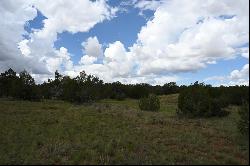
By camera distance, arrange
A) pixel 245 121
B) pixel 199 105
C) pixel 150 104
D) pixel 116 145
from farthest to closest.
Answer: pixel 150 104 < pixel 199 105 < pixel 245 121 < pixel 116 145

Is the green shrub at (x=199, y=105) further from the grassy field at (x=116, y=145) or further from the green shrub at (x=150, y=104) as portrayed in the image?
the grassy field at (x=116, y=145)

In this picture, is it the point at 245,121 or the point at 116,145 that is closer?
the point at 116,145

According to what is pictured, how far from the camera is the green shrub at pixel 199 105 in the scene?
33.7m

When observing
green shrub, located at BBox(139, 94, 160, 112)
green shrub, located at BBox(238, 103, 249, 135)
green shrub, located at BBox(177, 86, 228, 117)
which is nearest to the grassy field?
green shrub, located at BBox(238, 103, 249, 135)

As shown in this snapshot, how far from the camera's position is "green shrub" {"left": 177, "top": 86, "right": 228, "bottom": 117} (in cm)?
3369

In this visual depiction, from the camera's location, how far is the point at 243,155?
15047mm

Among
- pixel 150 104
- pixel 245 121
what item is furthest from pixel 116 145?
pixel 150 104

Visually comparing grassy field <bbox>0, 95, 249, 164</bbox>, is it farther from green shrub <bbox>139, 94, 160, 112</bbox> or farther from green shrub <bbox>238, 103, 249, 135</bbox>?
green shrub <bbox>139, 94, 160, 112</bbox>

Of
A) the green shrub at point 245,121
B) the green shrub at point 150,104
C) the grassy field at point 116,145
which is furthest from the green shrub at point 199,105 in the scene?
the green shrub at point 245,121

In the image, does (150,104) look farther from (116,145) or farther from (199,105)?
(116,145)

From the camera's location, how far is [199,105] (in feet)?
110

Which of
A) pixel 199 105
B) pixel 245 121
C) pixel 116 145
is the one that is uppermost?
pixel 199 105

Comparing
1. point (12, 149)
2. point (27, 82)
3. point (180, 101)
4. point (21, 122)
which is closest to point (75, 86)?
point (27, 82)

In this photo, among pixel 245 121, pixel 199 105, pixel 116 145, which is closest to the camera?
pixel 116 145
